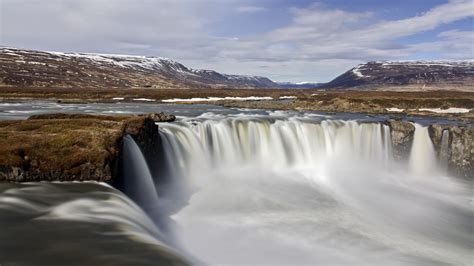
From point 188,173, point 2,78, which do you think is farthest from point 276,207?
point 2,78

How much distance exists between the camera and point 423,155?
30922mm

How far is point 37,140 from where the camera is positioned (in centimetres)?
1498

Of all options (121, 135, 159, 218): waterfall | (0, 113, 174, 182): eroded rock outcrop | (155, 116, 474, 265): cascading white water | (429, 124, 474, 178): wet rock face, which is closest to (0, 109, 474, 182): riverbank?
(0, 113, 174, 182): eroded rock outcrop

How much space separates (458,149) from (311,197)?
15.2 metres

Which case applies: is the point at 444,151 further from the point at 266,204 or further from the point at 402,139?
the point at 266,204

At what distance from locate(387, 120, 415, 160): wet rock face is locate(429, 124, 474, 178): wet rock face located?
221cm

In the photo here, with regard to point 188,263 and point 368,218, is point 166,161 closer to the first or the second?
point 368,218

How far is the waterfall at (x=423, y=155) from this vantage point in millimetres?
30375

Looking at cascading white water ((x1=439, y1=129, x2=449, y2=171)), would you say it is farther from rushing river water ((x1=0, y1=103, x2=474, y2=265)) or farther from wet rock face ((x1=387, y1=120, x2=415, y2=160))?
wet rock face ((x1=387, y1=120, x2=415, y2=160))

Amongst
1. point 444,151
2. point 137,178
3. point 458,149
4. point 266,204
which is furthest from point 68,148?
point 458,149

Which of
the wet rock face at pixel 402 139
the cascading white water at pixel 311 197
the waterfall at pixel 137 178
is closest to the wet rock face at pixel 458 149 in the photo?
the cascading white water at pixel 311 197

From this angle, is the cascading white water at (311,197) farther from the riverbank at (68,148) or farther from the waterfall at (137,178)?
the riverbank at (68,148)

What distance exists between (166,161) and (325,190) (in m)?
9.79

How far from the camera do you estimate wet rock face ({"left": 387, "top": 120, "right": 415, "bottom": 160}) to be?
3112 centimetres
